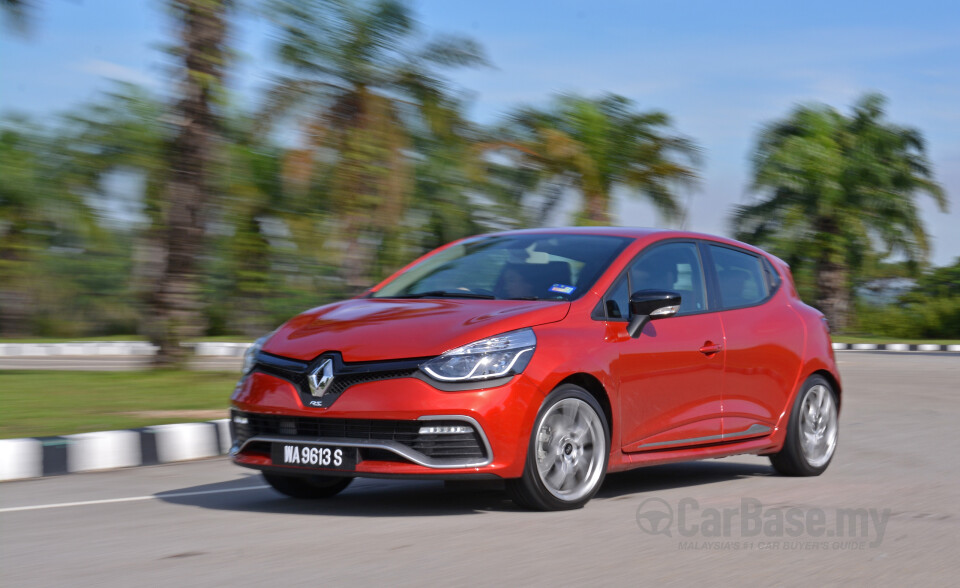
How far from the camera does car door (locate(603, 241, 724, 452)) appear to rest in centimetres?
645

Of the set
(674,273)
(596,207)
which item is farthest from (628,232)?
(596,207)

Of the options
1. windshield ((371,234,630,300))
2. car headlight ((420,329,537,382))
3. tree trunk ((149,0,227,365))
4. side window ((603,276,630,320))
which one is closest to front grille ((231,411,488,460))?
car headlight ((420,329,537,382))

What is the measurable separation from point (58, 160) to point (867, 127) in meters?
26.6

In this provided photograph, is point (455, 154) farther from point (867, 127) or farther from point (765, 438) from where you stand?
point (765, 438)

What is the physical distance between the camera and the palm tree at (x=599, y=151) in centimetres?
3325

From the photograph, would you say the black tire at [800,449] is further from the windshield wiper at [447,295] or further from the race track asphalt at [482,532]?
the windshield wiper at [447,295]

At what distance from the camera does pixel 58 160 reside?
35656 millimetres

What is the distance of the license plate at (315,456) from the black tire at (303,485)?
2.20 feet

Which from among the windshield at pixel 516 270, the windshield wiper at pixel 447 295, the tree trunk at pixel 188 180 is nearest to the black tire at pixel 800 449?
the windshield at pixel 516 270

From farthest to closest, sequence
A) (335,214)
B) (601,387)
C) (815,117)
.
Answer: (815,117) < (335,214) < (601,387)

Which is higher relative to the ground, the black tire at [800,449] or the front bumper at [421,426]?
the front bumper at [421,426]

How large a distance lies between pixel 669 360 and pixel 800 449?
165cm

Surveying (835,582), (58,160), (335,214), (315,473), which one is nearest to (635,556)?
(835,582)

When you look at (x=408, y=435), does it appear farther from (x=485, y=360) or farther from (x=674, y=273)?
(x=674, y=273)
